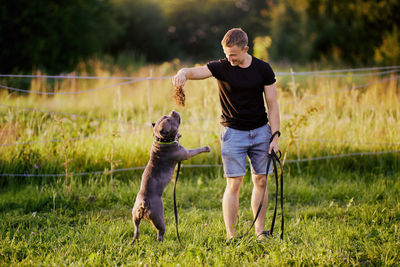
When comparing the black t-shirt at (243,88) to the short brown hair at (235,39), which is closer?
the short brown hair at (235,39)

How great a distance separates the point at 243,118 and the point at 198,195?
1.97 meters

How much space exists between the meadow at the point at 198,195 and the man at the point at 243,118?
42 centimetres

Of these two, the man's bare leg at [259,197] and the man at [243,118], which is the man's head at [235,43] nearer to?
the man at [243,118]

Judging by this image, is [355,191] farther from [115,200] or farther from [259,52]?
[259,52]

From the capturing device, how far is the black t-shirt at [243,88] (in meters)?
3.40

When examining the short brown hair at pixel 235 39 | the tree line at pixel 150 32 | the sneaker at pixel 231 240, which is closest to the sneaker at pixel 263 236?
the sneaker at pixel 231 240

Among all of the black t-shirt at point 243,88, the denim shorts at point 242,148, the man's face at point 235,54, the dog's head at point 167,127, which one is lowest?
the denim shorts at point 242,148

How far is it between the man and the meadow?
0.42 metres

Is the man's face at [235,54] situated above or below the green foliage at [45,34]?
below

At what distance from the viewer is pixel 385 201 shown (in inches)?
182

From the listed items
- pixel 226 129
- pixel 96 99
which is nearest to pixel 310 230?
pixel 226 129

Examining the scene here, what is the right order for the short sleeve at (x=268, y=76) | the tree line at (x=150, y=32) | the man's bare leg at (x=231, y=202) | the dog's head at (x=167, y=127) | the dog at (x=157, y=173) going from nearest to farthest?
the dog's head at (x=167, y=127) → the dog at (x=157, y=173) → the short sleeve at (x=268, y=76) → the man's bare leg at (x=231, y=202) → the tree line at (x=150, y=32)

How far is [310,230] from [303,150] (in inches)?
97.1

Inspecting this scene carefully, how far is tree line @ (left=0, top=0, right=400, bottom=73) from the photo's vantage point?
13.4 metres
